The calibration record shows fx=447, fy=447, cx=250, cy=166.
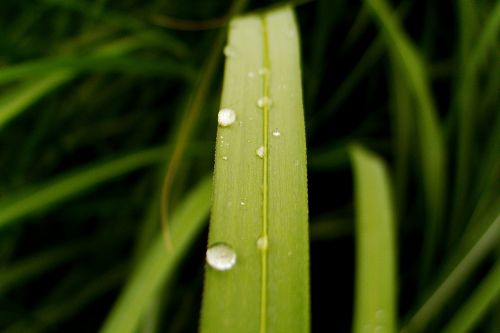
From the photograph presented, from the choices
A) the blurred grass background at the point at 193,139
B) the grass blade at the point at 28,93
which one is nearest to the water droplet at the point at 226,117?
the blurred grass background at the point at 193,139

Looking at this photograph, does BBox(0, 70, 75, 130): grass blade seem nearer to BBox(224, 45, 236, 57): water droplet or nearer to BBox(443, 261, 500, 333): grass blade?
BBox(224, 45, 236, 57): water droplet

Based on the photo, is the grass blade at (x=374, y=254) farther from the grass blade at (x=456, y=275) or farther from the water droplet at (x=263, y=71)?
the water droplet at (x=263, y=71)

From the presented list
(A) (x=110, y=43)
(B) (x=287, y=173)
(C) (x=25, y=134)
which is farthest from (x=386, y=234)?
(C) (x=25, y=134)

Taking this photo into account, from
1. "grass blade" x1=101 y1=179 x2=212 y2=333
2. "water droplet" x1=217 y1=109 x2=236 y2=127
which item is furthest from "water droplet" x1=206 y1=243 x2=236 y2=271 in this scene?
"grass blade" x1=101 y1=179 x2=212 y2=333

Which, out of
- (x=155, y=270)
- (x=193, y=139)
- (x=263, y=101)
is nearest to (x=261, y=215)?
(x=263, y=101)

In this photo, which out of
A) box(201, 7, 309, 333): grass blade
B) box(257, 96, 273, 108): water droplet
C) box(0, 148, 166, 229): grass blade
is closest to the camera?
box(201, 7, 309, 333): grass blade

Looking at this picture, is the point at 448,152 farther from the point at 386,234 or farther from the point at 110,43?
the point at 110,43
